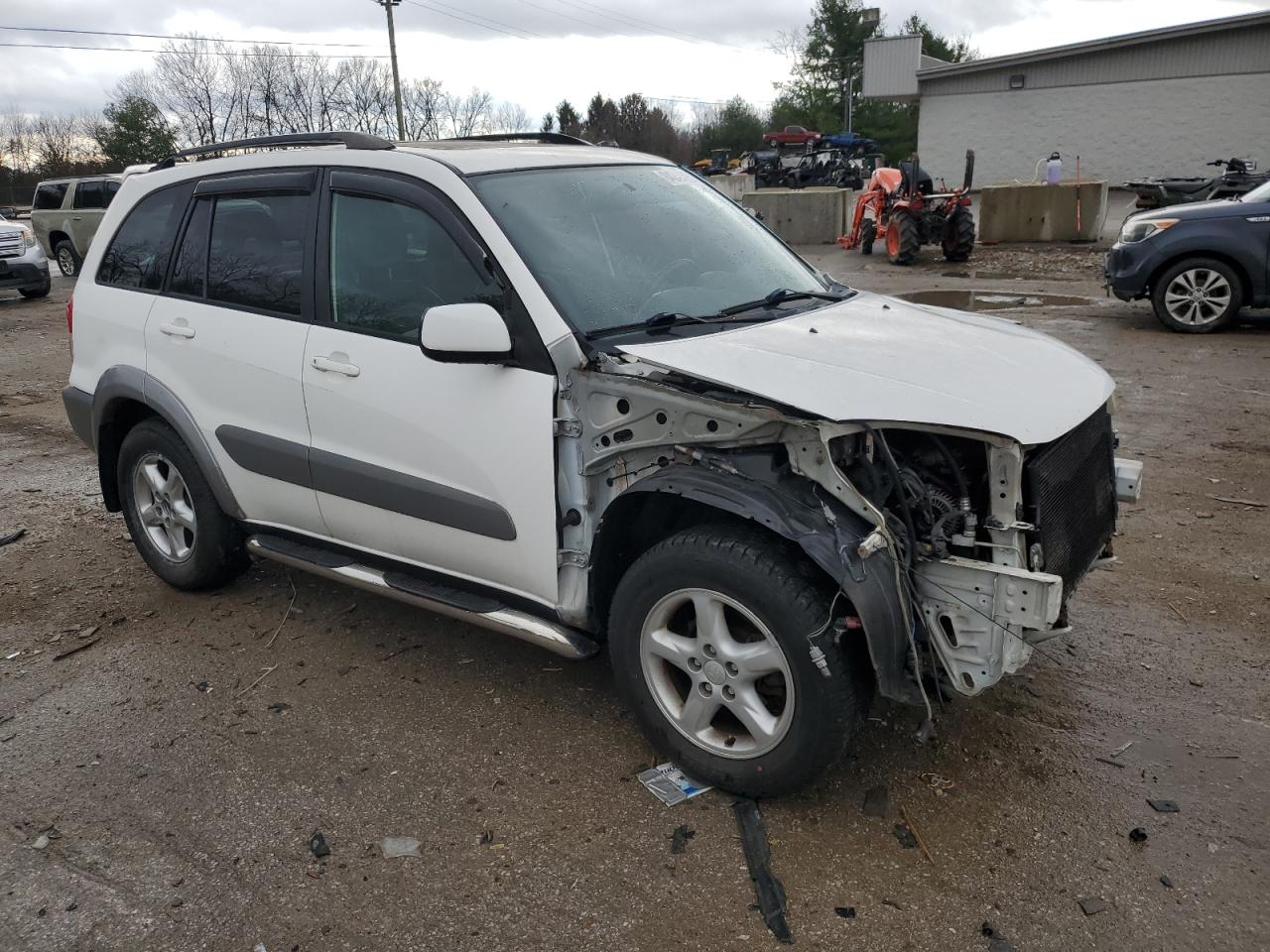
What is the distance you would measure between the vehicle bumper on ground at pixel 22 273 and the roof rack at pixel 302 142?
1384 centimetres

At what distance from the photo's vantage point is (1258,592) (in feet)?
14.4

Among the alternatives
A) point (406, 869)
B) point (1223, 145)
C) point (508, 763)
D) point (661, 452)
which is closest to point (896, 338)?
point (661, 452)

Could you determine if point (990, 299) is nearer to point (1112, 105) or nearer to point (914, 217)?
point (914, 217)

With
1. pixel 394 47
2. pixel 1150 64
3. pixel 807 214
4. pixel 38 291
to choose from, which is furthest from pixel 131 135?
pixel 1150 64

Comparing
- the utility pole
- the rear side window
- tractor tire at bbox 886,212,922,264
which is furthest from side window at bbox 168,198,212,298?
the utility pole

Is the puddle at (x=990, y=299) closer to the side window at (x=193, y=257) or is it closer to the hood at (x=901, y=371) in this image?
the hood at (x=901, y=371)

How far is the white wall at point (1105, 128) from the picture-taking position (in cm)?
2877

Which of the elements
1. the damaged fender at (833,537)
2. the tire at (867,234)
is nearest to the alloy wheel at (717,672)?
the damaged fender at (833,537)

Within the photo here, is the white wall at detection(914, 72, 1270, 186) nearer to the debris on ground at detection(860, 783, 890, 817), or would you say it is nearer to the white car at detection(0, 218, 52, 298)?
the white car at detection(0, 218, 52, 298)

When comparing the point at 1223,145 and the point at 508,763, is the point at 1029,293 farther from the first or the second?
the point at 1223,145

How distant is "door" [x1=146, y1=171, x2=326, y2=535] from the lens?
391 cm

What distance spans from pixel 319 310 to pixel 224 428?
30.9 inches

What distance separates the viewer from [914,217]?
17047 millimetres

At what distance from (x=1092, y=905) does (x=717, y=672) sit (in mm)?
1157
